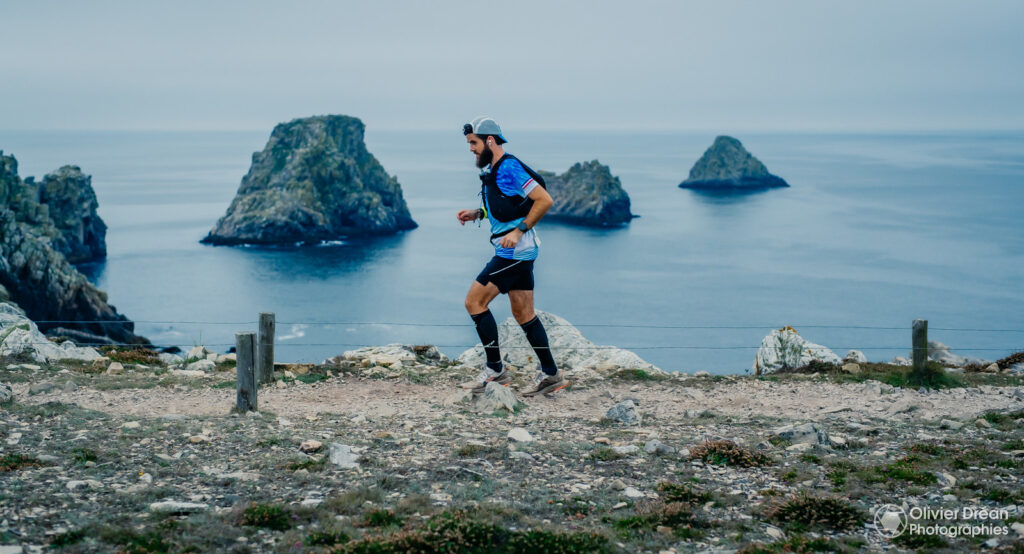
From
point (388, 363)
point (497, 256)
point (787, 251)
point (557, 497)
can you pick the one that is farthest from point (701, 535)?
point (787, 251)

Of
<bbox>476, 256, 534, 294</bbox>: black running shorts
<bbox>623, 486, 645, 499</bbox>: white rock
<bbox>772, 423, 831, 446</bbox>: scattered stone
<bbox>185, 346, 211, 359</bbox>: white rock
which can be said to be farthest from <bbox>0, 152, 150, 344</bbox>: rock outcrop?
<bbox>623, 486, 645, 499</bbox>: white rock

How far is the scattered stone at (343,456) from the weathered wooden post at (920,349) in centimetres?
886

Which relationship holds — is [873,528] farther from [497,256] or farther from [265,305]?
[265,305]

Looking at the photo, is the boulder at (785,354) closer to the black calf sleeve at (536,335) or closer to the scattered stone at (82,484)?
the black calf sleeve at (536,335)

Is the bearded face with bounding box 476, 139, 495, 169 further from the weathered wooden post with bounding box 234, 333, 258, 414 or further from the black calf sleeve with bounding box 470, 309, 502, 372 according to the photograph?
the weathered wooden post with bounding box 234, 333, 258, 414

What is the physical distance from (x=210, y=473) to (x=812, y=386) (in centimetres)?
873

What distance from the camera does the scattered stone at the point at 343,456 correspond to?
24.4ft

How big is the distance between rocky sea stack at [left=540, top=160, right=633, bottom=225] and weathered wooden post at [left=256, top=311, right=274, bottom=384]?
488ft

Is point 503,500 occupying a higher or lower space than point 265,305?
higher

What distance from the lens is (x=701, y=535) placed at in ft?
19.6

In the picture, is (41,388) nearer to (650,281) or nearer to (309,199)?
(650,281)

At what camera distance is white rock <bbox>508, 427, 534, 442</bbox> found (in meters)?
8.46

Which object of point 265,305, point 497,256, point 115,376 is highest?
point 497,256

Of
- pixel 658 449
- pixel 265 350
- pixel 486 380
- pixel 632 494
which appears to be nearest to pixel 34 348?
pixel 265 350
